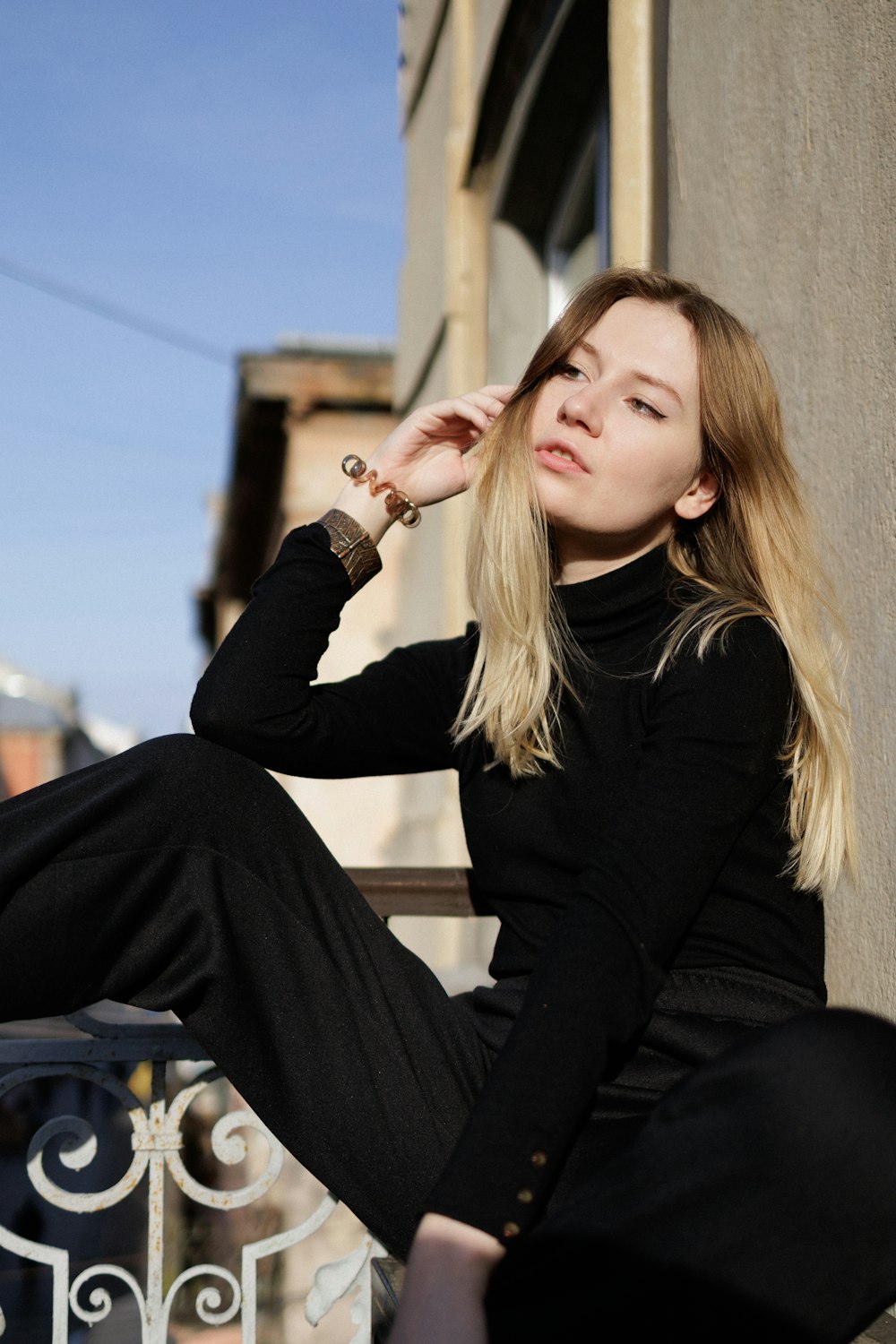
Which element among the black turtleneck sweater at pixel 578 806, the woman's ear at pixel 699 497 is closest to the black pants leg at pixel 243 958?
the black turtleneck sweater at pixel 578 806

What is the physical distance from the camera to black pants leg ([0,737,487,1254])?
1583mm

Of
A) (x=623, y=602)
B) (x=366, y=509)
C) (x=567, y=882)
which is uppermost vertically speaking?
(x=366, y=509)

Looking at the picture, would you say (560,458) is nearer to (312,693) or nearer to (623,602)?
(623,602)

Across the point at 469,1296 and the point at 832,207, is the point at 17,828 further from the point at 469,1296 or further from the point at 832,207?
the point at 832,207

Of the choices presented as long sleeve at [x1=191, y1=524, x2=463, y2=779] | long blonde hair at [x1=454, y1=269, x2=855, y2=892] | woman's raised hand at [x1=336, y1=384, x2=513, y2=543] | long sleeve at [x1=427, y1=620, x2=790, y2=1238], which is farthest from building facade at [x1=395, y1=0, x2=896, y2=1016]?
long sleeve at [x1=191, y1=524, x2=463, y2=779]

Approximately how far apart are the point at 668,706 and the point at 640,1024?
0.42 metres

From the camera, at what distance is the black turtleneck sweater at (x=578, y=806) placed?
1.21 metres

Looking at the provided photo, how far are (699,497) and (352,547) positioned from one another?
1.90ft

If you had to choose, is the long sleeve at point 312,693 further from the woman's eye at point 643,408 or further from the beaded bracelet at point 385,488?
the woman's eye at point 643,408

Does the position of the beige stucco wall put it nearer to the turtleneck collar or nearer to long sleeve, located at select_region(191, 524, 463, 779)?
the turtleneck collar

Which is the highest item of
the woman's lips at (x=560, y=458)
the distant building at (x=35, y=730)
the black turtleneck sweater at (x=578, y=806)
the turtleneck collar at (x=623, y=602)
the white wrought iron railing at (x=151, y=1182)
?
the woman's lips at (x=560, y=458)

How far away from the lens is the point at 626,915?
133 cm

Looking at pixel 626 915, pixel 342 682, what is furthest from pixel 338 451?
pixel 626 915

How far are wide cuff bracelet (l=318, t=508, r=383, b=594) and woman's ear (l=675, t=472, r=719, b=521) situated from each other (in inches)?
19.8
